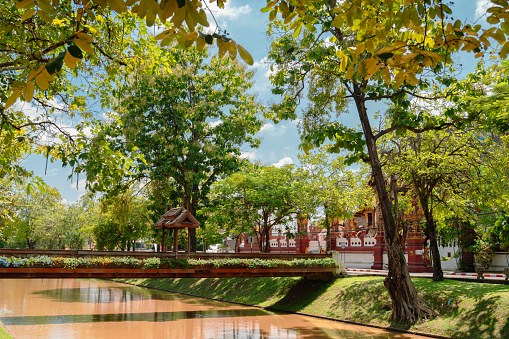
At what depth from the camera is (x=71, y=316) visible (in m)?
17.1

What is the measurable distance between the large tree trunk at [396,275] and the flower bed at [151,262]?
576 cm

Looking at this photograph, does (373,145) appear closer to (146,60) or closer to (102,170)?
(146,60)

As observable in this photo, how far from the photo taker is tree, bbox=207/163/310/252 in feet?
78.9

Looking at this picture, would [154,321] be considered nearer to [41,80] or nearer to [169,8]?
[41,80]

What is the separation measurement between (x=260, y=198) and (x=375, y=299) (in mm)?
9036

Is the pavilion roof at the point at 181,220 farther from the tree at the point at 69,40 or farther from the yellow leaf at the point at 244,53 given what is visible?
the yellow leaf at the point at 244,53

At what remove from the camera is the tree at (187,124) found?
23.7 m

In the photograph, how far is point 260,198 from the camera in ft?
77.5

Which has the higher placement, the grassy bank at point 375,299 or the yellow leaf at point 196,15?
the yellow leaf at point 196,15

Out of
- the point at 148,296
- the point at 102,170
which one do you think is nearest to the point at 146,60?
the point at 102,170

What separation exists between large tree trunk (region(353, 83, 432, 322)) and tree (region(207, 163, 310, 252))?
29.6 feet

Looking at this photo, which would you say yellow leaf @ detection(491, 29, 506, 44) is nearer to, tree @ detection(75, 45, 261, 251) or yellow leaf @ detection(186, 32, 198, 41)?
yellow leaf @ detection(186, 32, 198, 41)

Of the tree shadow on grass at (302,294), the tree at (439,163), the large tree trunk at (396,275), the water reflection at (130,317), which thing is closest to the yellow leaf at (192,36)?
the large tree trunk at (396,275)

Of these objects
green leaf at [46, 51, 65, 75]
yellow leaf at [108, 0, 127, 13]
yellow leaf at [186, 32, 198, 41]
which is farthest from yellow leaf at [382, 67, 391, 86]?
green leaf at [46, 51, 65, 75]
